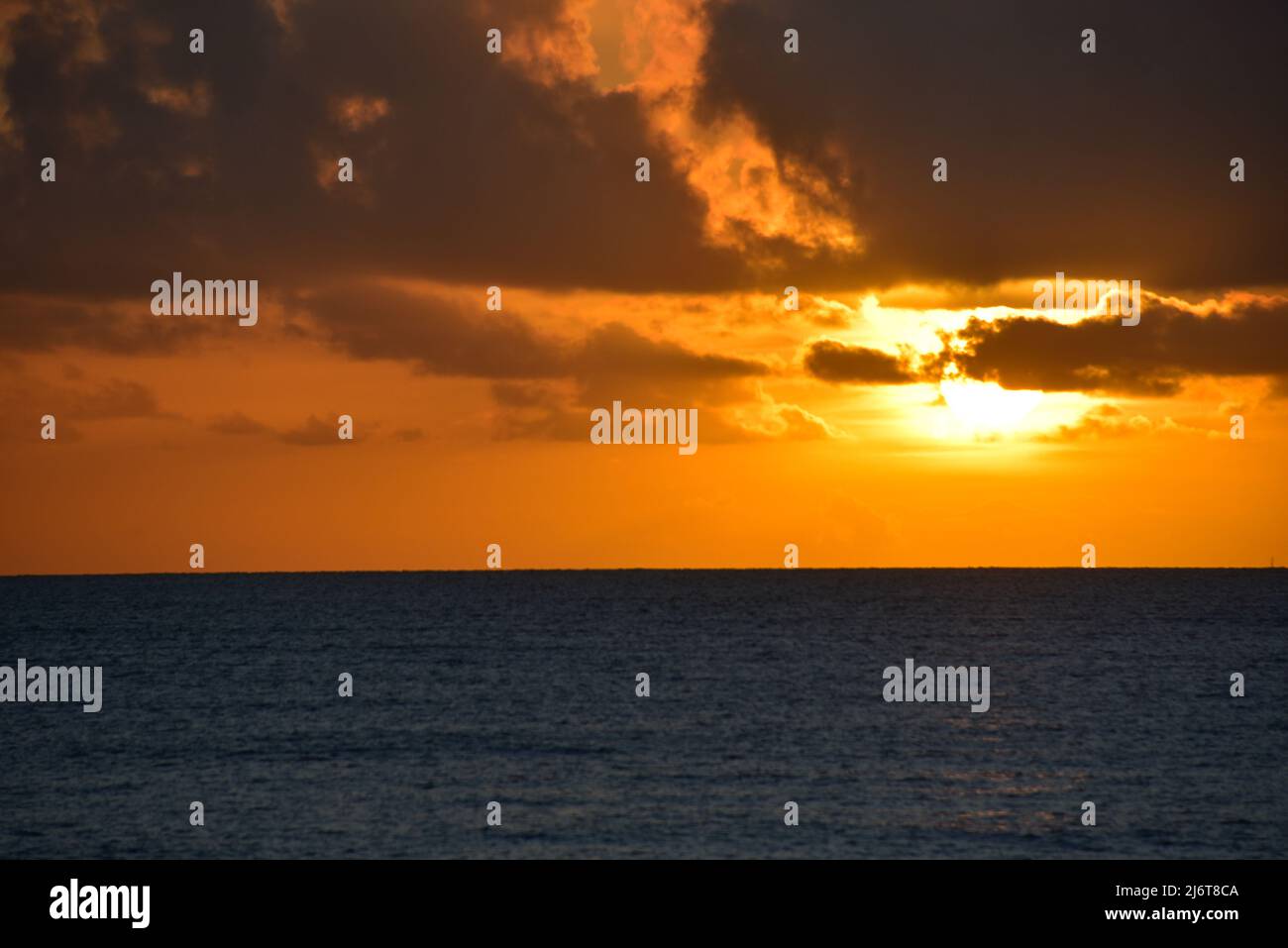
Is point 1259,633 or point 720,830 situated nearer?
point 720,830

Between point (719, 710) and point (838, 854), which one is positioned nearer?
point (838, 854)

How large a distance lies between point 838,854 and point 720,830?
462 centimetres

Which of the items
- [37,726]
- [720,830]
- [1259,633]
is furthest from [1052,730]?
[1259,633]

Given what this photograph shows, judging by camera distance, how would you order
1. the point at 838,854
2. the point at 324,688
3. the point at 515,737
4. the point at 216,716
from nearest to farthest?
the point at 838,854, the point at 515,737, the point at 216,716, the point at 324,688

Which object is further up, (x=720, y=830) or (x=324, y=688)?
(x=324, y=688)

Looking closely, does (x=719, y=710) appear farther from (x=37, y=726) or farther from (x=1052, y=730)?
(x=37, y=726)

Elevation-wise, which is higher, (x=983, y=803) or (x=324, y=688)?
(x=324, y=688)

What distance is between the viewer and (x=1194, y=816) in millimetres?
50688

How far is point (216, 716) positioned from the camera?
83.8 meters
